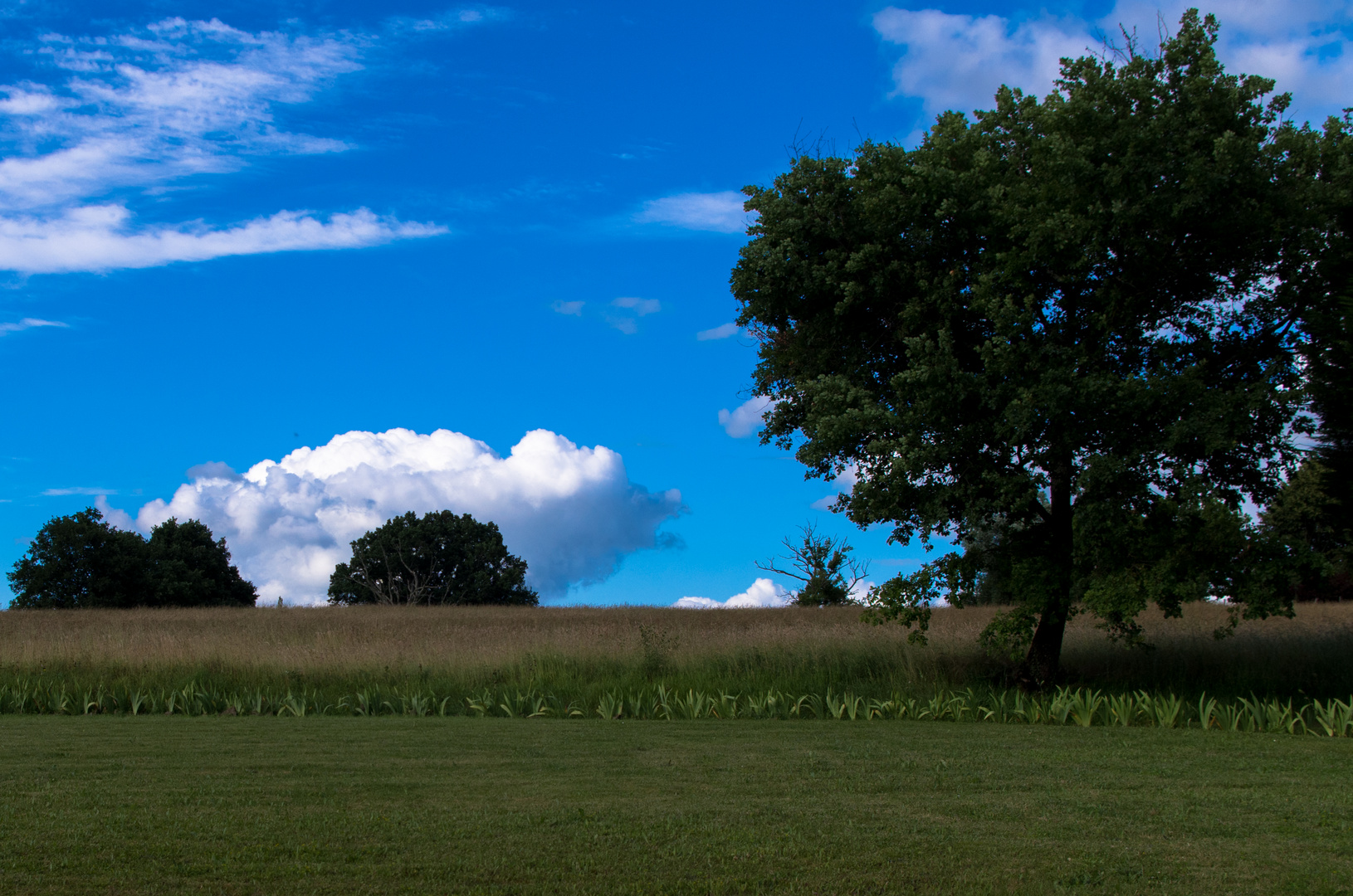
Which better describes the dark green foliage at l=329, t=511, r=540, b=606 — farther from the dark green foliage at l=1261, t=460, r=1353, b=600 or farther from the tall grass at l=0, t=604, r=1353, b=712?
the dark green foliage at l=1261, t=460, r=1353, b=600

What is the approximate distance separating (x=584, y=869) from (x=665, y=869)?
397 mm

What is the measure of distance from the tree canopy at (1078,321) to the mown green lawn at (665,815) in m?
5.04

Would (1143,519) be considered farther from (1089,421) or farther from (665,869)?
(665,869)

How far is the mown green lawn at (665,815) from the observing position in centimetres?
459

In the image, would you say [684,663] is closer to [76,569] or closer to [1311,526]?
[1311,526]

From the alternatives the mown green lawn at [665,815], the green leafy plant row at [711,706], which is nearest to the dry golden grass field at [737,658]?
the green leafy plant row at [711,706]

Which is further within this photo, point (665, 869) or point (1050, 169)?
point (1050, 169)

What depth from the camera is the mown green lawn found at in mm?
4594

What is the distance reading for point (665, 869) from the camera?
463 cm

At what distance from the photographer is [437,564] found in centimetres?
5384

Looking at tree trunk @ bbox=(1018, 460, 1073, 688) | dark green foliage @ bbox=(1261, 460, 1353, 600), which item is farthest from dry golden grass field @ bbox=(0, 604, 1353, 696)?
dark green foliage @ bbox=(1261, 460, 1353, 600)

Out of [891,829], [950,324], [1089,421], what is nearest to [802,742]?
[891,829]

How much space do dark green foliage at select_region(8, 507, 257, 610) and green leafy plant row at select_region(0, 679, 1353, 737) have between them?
34.0m

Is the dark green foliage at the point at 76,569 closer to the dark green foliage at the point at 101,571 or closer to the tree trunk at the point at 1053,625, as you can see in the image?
Answer: the dark green foliage at the point at 101,571
